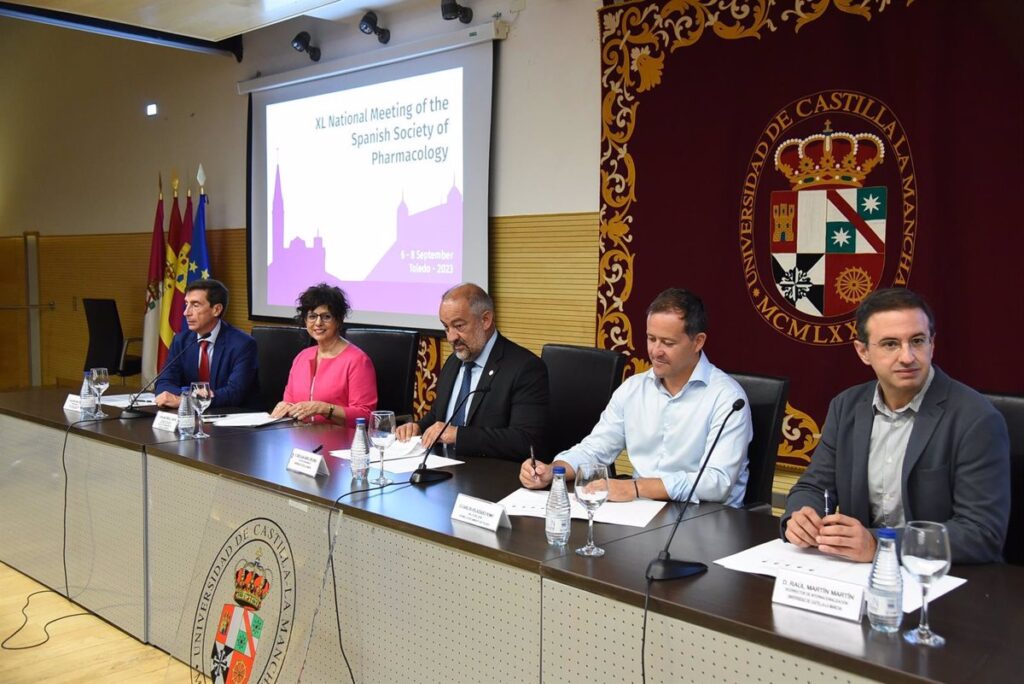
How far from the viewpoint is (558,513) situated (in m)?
1.85

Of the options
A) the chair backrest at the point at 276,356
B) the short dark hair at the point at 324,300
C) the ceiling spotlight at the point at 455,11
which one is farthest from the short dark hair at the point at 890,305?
the ceiling spotlight at the point at 455,11

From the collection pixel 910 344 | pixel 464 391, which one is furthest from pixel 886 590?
pixel 464 391

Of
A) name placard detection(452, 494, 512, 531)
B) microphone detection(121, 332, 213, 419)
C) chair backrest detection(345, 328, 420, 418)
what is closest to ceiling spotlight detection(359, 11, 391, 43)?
microphone detection(121, 332, 213, 419)

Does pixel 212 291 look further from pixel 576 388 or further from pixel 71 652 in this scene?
pixel 576 388

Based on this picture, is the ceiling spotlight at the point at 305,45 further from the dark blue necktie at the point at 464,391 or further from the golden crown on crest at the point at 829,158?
the dark blue necktie at the point at 464,391

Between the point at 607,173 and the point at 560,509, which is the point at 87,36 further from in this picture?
the point at 560,509

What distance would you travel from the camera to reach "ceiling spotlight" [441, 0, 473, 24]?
16.4ft

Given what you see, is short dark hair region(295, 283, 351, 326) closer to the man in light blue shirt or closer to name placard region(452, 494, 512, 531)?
the man in light blue shirt

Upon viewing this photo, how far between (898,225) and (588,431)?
148 cm

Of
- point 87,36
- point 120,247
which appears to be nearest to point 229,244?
point 120,247

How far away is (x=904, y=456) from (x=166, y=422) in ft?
7.78

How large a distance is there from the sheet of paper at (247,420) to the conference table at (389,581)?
0.08m

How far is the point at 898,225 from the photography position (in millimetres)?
3564

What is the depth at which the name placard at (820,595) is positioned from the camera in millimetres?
1459
